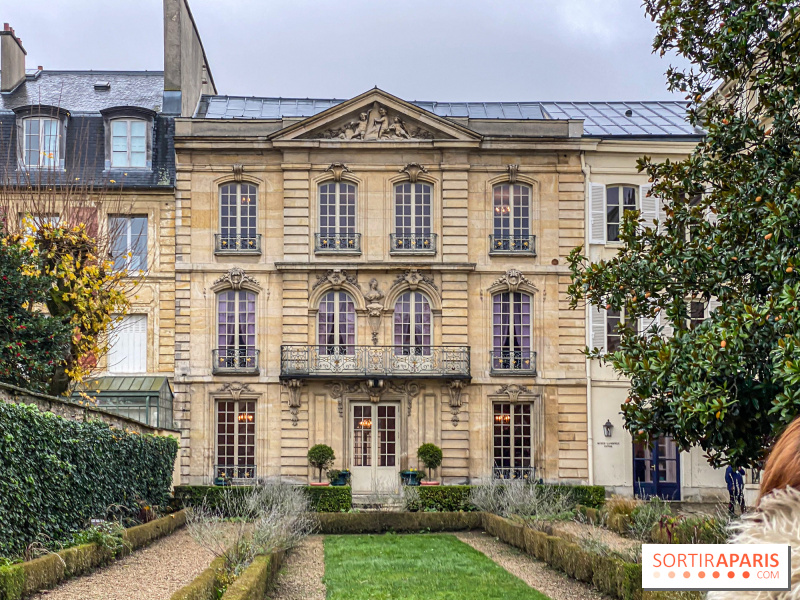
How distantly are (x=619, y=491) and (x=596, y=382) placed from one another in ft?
9.09

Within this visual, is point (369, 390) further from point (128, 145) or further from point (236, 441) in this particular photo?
point (128, 145)

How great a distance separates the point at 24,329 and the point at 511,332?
13.8 meters

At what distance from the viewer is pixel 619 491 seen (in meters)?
25.2

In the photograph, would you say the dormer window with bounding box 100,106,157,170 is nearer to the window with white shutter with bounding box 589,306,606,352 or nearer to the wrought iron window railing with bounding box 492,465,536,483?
the wrought iron window railing with bounding box 492,465,536,483

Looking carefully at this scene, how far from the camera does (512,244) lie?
26109 mm

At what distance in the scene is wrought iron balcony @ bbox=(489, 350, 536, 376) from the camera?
2573 cm

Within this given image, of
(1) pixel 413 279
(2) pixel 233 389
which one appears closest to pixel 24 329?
(2) pixel 233 389

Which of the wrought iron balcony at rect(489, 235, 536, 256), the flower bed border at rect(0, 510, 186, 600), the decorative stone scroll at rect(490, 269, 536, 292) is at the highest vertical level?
the wrought iron balcony at rect(489, 235, 536, 256)

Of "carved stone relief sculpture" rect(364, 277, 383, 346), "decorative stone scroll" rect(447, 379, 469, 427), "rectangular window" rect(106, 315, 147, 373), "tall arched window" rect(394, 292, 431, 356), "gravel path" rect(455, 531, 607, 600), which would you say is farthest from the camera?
"tall arched window" rect(394, 292, 431, 356)

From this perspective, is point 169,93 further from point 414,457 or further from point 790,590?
point 790,590

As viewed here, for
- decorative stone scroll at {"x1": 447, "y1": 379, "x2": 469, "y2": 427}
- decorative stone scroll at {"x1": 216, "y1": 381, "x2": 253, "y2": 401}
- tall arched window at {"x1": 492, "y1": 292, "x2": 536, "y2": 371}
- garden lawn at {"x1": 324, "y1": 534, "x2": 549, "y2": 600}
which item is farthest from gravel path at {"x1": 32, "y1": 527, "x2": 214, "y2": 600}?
tall arched window at {"x1": 492, "y1": 292, "x2": 536, "y2": 371}

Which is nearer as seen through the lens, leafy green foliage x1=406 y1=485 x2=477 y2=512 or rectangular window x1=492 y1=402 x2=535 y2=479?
leafy green foliage x1=406 y1=485 x2=477 y2=512

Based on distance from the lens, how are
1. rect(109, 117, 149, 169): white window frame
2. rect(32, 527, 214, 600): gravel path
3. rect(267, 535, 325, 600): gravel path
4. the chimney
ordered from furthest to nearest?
the chimney, rect(109, 117, 149, 169): white window frame, rect(267, 535, 325, 600): gravel path, rect(32, 527, 214, 600): gravel path

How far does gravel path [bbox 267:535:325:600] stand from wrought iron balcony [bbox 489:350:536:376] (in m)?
9.66
